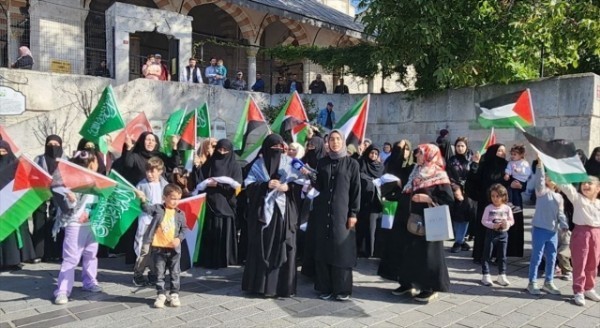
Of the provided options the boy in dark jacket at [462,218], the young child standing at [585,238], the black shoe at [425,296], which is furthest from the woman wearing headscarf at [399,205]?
the young child standing at [585,238]

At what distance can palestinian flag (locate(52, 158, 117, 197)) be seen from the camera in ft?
15.6

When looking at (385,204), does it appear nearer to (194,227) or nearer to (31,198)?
(194,227)

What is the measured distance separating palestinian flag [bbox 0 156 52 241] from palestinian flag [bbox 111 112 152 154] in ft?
8.03

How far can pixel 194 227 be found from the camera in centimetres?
579

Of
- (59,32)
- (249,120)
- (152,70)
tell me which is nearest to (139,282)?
(249,120)

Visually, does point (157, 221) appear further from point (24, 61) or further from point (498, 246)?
point (24, 61)

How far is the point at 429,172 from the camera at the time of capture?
16.2 feet

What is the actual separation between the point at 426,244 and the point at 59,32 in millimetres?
14941

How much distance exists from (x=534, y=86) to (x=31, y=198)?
34.3 ft

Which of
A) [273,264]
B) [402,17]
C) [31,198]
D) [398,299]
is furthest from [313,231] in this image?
[402,17]

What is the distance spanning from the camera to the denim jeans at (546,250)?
5.38 m

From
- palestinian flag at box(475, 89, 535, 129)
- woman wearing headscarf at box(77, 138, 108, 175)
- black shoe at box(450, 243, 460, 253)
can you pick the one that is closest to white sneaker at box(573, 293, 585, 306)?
A: palestinian flag at box(475, 89, 535, 129)

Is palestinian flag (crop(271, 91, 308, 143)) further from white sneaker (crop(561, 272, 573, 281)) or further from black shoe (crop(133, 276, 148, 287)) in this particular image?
white sneaker (crop(561, 272, 573, 281))

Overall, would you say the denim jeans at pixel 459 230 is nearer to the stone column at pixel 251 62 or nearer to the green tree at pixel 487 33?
the green tree at pixel 487 33
